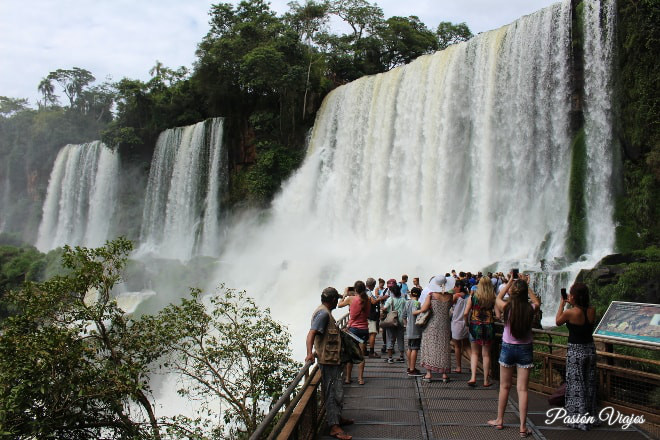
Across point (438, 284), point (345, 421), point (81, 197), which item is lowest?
point (345, 421)

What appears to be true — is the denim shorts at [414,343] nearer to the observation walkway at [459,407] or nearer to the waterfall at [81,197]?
the observation walkway at [459,407]

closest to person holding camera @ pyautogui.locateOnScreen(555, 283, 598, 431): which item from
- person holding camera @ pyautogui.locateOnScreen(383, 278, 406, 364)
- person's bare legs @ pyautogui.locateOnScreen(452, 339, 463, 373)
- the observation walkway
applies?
the observation walkway

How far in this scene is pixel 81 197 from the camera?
144ft

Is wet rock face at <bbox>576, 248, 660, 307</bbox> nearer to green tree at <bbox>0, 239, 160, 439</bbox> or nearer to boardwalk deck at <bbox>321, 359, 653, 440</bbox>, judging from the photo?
boardwalk deck at <bbox>321, 359, 653, 440</bbox>

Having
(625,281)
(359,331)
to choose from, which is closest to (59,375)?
(359,331)

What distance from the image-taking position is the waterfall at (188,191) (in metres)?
34.7

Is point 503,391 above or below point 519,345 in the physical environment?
below

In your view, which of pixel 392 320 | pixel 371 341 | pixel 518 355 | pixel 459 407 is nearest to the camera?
pixel 518 355

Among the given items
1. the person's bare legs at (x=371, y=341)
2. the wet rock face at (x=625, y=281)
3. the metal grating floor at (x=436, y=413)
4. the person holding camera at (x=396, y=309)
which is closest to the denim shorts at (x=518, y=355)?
the metal grating floor at (x=436, y=413)

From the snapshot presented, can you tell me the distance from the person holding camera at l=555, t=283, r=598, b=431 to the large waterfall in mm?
10765

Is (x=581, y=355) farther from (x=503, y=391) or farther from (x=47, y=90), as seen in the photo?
(x=47, y=90)

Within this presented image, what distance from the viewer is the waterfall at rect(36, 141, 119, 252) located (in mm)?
42406

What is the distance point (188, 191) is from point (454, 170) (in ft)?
64.1

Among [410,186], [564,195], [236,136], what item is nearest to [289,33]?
[236,136]
